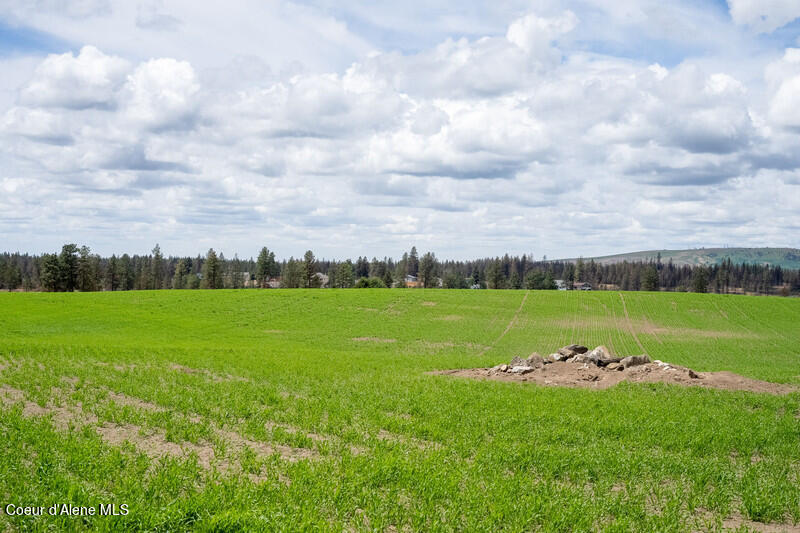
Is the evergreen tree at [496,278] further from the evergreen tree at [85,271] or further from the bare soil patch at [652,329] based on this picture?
the evergreen tree at [85,271]

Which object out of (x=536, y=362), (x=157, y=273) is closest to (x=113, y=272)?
(x=157, y=273)

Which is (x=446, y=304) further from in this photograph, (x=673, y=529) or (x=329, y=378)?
(x=673, y=529)

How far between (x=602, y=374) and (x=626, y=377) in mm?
1039

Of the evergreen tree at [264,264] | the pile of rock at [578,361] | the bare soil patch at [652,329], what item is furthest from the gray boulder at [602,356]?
the evergreen tree at [264,264]

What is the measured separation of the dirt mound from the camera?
73.0ft

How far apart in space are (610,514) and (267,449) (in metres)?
7.00

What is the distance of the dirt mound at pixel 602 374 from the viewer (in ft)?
73.0

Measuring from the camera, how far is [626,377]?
23562mm

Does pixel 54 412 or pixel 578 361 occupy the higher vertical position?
pixel 54 412

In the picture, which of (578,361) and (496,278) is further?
(496,278)

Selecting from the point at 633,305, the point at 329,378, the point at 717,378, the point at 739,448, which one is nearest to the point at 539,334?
the point at 633,305

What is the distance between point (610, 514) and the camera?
28.8ft

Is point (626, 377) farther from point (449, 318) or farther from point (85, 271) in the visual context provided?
point (85, 271)

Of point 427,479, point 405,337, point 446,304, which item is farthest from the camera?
point 446,304
